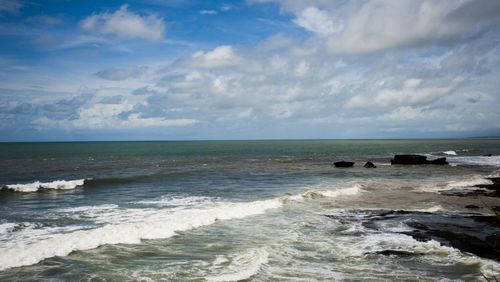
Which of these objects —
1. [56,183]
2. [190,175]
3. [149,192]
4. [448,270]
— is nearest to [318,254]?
[448,270]

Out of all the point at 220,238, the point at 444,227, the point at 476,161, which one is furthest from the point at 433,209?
the point at 476,161

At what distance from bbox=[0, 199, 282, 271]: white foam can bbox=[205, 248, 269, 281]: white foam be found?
15.6 feet

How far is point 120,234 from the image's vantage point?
17125 mm

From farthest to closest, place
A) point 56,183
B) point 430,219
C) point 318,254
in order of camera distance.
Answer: point 56,183
point 430,219
point 318,254

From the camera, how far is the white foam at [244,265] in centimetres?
1212

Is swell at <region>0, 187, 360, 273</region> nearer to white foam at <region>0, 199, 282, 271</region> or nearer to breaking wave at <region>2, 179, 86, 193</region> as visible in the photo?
white foam at <region>0, 199, 282, 271</region>

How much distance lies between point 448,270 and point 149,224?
12926 millimetres

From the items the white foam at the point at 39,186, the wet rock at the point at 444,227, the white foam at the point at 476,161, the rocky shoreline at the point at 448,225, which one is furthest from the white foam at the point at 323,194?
the white foam at the point at 476,161

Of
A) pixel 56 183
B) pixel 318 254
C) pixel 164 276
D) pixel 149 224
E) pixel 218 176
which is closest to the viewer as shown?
pixel 164 276

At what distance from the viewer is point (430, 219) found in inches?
787

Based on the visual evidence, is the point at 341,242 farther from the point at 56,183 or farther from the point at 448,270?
the point at 56,183

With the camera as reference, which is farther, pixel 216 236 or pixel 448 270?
pixel 216 236

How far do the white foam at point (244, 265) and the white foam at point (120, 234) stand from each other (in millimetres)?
4756

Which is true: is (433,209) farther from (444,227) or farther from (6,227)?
(6,227)
